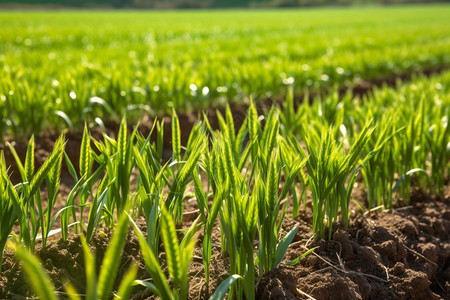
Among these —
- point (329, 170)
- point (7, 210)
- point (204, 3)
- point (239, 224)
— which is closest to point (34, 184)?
point (7, 210)

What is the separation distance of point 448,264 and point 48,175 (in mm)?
1723

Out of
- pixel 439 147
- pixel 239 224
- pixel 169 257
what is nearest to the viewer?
pixel 169 257

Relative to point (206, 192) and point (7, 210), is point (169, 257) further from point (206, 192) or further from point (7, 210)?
point (206, 192)

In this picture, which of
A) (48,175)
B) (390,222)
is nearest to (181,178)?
(48,175)

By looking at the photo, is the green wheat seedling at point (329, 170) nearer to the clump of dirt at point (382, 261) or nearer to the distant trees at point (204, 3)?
the clump of dirt at point (382, 261)

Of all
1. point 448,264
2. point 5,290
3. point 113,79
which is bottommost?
point 448,264

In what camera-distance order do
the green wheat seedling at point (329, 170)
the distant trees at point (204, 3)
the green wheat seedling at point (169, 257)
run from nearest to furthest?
the green wheat seedling at point (169, 257) < the green wheat seedling at point (329, 170) < the distant trees at point (204, 3)

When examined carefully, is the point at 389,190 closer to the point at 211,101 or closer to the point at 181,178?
the point at 181,178

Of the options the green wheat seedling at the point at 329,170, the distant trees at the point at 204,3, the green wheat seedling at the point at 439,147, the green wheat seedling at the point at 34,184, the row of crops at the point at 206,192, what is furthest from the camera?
the distant trees at the point at 204,3

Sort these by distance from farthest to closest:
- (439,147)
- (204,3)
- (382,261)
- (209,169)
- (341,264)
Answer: (204,3)
(439,147)
(382,261)
(341,264)
(209,169)

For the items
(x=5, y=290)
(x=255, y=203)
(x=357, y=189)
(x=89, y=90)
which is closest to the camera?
(x=255, y=203)

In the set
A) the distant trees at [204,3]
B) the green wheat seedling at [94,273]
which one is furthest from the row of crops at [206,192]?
the distant trees at [204,3]

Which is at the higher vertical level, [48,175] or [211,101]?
[48,175]

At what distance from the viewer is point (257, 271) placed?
169 centimetres
